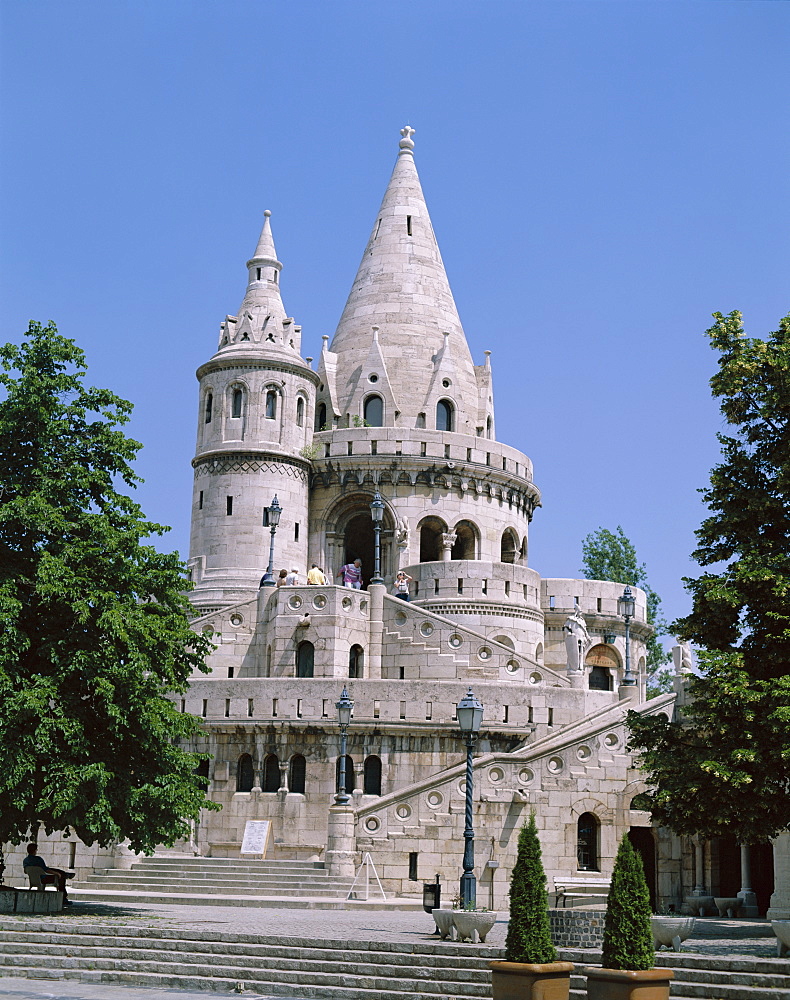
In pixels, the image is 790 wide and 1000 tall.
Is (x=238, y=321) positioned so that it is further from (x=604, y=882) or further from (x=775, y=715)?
(x=775, y=715)

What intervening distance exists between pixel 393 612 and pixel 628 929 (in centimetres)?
2479

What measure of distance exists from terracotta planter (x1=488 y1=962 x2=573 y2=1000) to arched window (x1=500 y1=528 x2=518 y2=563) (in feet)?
114

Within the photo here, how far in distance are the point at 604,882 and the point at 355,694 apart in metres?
9.05

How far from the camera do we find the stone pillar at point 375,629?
3816 cm

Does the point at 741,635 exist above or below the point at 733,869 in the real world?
above

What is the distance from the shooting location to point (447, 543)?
4647 centimetres

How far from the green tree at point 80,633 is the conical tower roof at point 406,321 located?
80.3 feet

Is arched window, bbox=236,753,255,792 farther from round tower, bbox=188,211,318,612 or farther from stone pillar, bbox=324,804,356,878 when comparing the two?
round tower, bbox=188,211,318,612

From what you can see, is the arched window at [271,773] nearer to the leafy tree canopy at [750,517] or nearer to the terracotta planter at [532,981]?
the leafy tree canopy at [750,517]

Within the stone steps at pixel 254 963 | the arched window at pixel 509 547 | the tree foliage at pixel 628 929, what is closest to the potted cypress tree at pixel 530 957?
the tree foliage at pixel 628 929

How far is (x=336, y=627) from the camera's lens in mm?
37469

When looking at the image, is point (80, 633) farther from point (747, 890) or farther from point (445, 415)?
point (445, 415)

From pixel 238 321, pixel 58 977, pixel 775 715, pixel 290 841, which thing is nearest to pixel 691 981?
pixel 775 715

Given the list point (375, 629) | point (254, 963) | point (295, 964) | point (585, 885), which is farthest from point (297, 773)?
point (295, 964)
